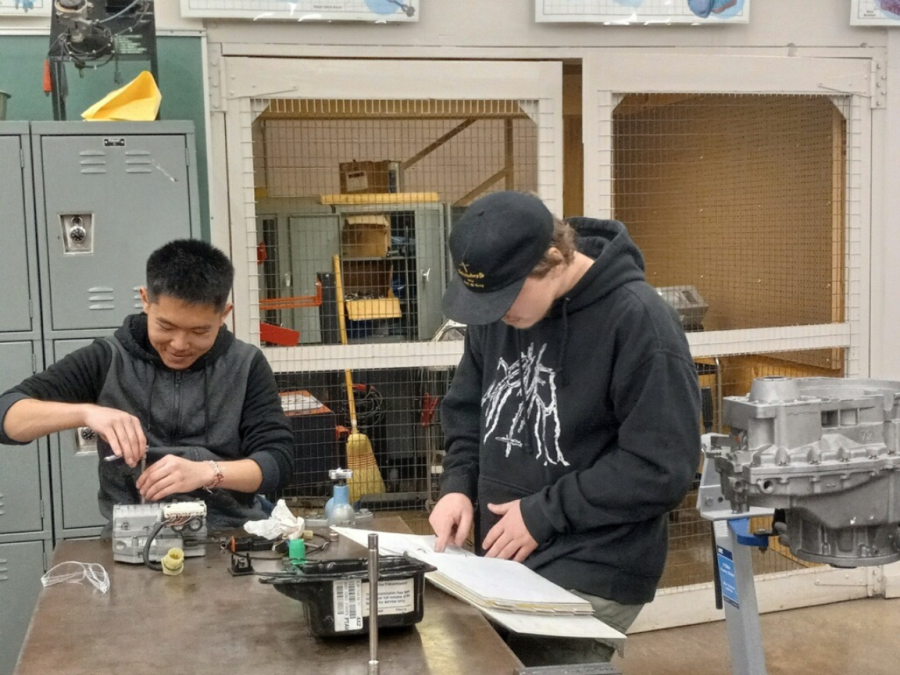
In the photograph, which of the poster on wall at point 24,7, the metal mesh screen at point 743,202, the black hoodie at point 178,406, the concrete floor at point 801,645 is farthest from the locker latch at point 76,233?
the concrete floor at point 801,645

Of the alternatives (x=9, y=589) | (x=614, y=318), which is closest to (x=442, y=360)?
(x=9, y=589)

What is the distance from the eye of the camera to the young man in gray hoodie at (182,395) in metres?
2.21

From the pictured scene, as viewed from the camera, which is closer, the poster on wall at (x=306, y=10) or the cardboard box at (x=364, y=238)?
the poster on wall at (x=306, y=10)

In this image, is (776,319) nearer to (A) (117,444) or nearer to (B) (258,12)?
(B) (258,12)

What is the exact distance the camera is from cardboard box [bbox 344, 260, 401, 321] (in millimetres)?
3787

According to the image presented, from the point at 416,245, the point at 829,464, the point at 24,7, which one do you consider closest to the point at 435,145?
the point at 416,245

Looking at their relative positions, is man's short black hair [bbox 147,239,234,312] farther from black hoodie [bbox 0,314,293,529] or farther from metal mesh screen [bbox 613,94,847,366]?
metal mesh screen [bbox 613,94,847,366]

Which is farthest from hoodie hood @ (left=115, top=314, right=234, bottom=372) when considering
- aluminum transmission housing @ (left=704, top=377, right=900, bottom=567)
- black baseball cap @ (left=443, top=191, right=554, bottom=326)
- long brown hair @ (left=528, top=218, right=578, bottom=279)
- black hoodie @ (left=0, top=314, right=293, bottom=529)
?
aluminum transmission housing @ (left=704, top=377, right=900, bottom=567)

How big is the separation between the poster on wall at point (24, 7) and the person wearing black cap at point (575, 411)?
92.1 inches

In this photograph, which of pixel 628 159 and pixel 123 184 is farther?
pixel 628 159

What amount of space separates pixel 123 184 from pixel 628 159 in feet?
7.73

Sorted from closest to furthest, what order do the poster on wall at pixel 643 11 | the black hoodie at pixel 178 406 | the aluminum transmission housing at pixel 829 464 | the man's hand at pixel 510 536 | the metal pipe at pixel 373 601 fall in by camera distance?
the metal pipe at pixel 373 601 → the man's hand at pixel 510 536 → the aluminum transmission housing at pixel 829 464 → the black hoodie at pixel 178 406 → the poster on wall at pixel 643 11

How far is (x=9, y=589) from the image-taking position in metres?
3.16

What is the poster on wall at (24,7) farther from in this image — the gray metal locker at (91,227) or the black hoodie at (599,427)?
the black hoodie at (599,427)
